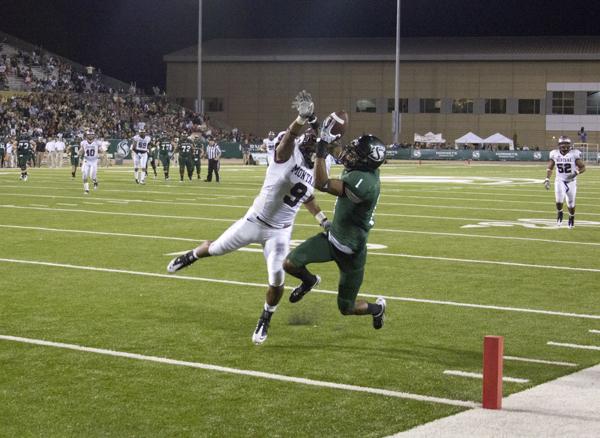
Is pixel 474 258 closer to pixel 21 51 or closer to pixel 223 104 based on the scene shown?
pixel 21 51

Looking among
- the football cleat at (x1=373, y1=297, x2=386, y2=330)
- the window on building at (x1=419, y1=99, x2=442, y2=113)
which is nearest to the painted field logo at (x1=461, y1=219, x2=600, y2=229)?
the football cleat at (x1=373, y1=297, x2=386, y2=330)

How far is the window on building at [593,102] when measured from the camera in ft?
228

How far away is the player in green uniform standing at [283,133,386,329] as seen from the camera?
24.6ft

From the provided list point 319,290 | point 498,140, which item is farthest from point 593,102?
point 319,290

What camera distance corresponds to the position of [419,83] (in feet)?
238

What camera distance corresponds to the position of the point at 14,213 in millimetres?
19422

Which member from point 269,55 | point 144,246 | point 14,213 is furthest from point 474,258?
point 269,55

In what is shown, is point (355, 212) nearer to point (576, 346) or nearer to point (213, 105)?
point (576, 346)

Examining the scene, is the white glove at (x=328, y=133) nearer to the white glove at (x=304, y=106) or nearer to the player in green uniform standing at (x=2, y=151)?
the white glove at (x=304, y=106)

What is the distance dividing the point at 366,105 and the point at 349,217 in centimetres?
6666

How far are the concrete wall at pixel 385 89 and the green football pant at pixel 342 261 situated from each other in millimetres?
64827

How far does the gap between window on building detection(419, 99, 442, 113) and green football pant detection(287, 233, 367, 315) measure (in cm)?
6588

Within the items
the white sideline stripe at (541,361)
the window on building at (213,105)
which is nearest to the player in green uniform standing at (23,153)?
the white sideline stripe at (541,361)

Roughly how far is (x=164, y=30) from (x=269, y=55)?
916 cm
